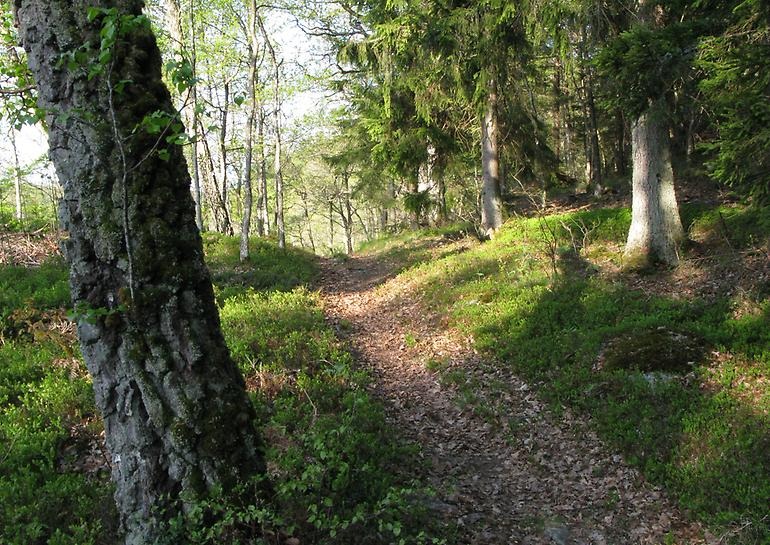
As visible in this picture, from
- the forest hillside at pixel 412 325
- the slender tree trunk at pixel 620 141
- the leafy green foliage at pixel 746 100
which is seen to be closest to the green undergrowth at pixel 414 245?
the forest hillside at pixel 412 325

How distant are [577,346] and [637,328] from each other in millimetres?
1027

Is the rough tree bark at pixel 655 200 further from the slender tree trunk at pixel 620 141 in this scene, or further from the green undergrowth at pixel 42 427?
the slender tree trunk at pixel 620 141

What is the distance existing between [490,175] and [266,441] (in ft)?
44.4

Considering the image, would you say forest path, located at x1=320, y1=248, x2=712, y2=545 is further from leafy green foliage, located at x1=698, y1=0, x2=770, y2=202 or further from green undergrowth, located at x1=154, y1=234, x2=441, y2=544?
leafy green foliage, located at x1=698, y1=0, x2=770, y2=202

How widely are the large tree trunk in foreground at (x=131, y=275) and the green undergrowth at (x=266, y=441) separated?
13.0 inches

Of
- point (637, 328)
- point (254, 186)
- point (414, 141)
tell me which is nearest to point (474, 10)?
point (414, 141)

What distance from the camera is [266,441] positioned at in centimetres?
555

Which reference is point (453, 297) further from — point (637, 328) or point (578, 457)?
point (578, 457)

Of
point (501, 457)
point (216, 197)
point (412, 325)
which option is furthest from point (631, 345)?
point (216, 197)

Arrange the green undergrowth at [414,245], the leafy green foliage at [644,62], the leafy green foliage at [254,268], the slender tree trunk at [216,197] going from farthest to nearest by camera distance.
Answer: the slender tree trunk at [216,197], the green undergrowth at [414,245], the leafy green foliage at [254,268], the leafy green foliage at [644,62]

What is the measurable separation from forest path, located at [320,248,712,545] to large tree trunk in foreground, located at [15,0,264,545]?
10.0 feet

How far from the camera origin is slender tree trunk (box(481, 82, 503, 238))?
16.6 m

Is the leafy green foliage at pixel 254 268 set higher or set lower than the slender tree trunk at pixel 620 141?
lower

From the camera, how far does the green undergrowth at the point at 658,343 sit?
18.5 ft
